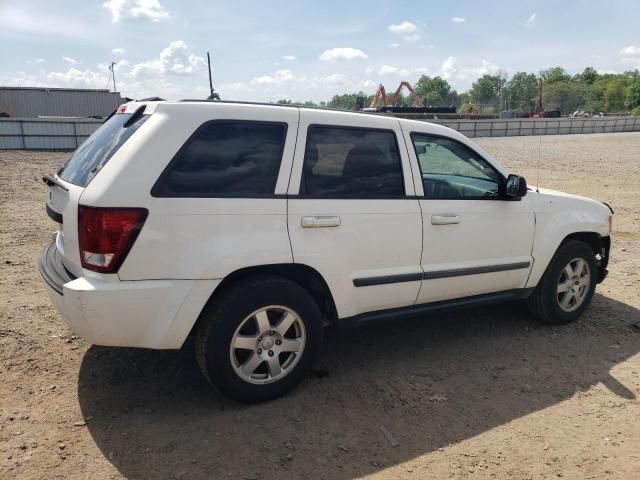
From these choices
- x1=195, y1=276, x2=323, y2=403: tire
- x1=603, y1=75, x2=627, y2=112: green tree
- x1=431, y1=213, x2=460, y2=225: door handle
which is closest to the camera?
x1=195, y1=276, x2=323, y2=403: tire

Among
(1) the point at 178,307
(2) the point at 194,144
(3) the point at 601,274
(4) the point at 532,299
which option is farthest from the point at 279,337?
(3) the point at 601,274

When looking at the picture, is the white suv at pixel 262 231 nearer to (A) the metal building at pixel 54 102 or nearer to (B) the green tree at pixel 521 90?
(A) the metal building at pixel 54 102

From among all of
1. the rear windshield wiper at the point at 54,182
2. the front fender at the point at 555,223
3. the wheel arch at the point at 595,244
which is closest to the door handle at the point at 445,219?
the front fender at the point at 555,223

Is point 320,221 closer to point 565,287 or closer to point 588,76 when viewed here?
point 565,287

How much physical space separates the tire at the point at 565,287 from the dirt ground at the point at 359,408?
0.16m

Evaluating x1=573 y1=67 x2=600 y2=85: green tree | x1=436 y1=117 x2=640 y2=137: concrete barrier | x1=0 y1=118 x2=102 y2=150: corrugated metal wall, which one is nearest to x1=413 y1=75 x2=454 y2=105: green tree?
x1=573 y1=67 x2=600 y2=85: green tree

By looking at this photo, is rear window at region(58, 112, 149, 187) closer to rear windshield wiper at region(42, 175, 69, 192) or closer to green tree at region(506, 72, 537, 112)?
rear windshield wiper at region(42, 175, 69, 192)

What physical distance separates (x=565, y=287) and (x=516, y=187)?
1286mm

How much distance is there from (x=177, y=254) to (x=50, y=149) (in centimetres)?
2194

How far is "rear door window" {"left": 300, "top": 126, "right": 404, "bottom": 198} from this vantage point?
327 centimetres

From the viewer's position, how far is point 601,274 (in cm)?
482

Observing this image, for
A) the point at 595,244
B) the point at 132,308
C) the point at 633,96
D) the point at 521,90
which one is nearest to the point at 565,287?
the point at 595,244

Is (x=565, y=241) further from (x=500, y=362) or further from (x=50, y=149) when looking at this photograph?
(x=50, y=149)

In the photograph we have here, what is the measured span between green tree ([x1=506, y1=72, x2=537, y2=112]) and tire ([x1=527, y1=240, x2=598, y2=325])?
486 ft
